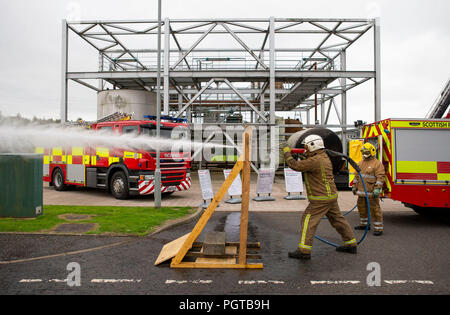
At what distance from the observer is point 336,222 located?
5152 mm

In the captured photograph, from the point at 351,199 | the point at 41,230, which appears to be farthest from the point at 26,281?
the point at 351,199

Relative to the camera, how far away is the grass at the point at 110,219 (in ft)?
20.6

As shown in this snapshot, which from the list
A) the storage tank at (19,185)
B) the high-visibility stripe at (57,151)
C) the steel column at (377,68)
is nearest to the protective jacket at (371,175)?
the storage tank at (19,185)

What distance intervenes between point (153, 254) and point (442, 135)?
7.04 m

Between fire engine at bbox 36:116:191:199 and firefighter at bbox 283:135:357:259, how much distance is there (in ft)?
20.3

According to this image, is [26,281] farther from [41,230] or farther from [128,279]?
[41,230]

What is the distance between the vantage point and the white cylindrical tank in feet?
52.1

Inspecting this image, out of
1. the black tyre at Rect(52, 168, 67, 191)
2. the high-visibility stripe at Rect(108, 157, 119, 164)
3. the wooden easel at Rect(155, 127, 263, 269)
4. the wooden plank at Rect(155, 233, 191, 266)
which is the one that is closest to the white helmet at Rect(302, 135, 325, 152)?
the wooden easel at Rect(155, 127, 263, 269)

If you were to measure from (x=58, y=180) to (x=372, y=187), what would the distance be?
38.9ft

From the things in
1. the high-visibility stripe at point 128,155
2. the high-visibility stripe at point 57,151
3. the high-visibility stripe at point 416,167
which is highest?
the high-visibility stripe at point 57,151

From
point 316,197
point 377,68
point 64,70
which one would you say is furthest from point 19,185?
point 377,68

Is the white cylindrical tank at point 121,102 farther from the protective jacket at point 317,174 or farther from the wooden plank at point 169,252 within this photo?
the protective jacket at point 317,174

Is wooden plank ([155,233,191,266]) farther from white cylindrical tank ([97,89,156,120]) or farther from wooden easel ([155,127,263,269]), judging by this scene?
white cylindrical tank ([97,89,156,120])

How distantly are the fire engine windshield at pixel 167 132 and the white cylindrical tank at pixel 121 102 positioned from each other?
5.18m
